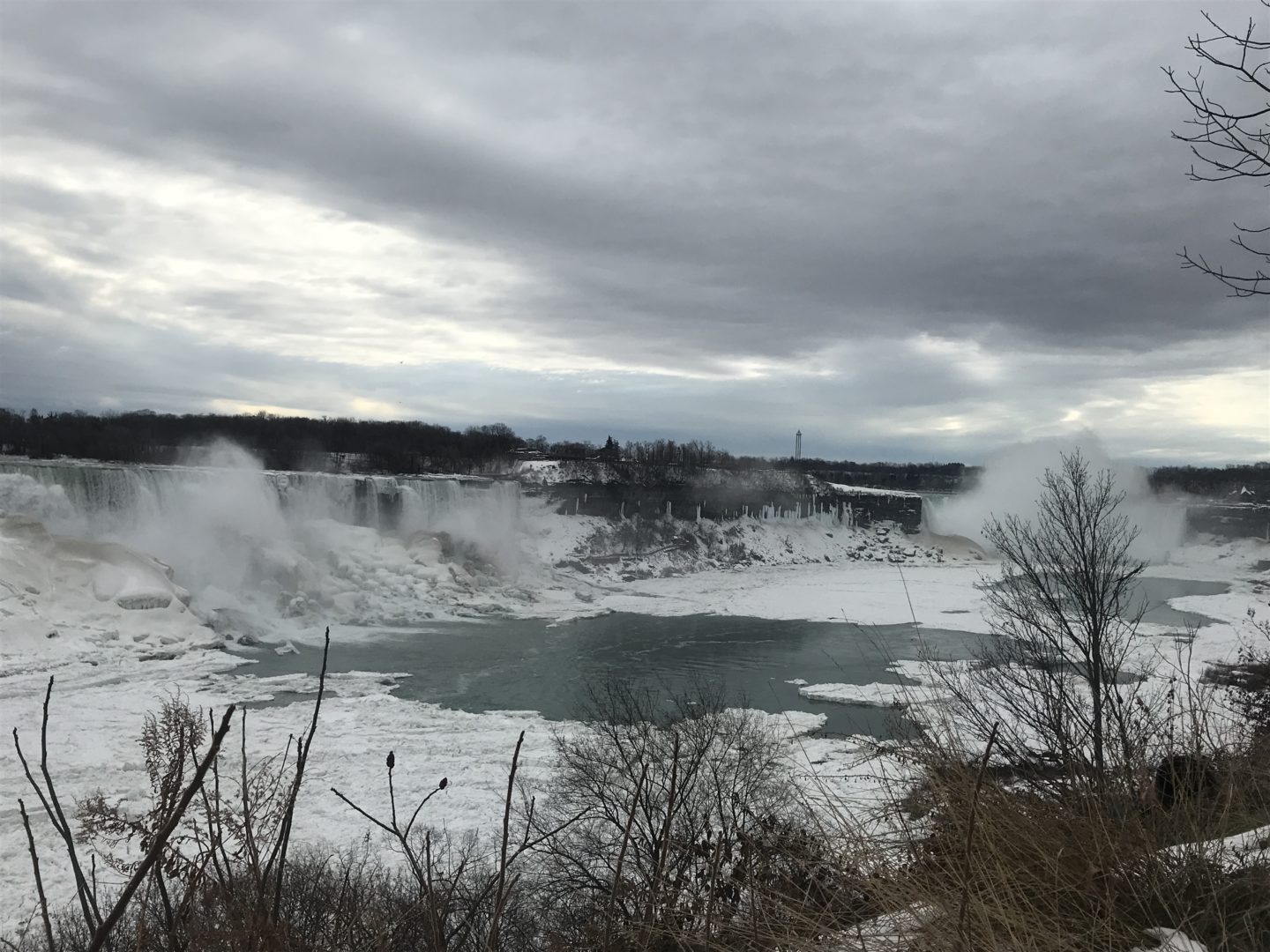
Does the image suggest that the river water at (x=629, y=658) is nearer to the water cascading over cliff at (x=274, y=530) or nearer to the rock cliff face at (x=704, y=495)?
the water cascading over cliff at (x=274, y=530)

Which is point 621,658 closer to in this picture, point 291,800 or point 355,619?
point 355,619

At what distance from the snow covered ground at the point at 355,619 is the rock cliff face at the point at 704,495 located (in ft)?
9.50

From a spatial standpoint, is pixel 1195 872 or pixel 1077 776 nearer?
pixel 1195 872

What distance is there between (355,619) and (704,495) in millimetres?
42445

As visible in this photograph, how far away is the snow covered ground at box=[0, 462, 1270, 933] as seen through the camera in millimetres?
15711

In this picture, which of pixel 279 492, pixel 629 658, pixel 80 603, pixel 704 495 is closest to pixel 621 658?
pixel 629 658

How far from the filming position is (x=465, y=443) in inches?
3474

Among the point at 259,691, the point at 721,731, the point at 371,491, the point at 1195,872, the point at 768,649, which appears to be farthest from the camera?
the point at 371,491

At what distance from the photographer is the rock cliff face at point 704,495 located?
68.4 metres

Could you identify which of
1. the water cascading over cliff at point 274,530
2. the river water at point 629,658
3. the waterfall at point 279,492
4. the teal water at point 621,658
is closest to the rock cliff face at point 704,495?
the waterfall at point 279,492

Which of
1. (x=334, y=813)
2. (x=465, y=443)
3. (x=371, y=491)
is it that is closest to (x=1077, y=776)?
(x=334, y=813)

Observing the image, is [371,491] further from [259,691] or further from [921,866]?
[921,866]

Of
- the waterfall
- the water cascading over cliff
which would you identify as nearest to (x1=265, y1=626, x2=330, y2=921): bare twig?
the water cascading over cliff

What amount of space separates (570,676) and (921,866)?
960 inches
